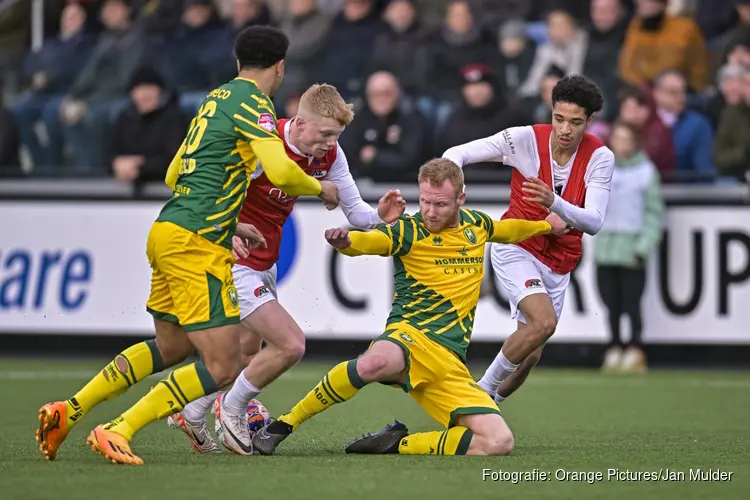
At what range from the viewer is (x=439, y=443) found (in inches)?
272

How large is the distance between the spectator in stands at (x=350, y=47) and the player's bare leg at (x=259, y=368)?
272 inches

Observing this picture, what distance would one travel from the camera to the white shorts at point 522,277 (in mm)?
8141

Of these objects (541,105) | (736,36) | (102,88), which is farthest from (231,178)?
(736,36)

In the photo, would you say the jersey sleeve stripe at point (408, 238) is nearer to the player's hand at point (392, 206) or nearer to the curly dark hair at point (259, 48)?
the player's hand at point (392, 206)

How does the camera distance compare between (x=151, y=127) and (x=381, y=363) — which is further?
(x=151, y=127)

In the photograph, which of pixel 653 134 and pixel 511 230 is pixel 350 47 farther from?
pixel 511 230

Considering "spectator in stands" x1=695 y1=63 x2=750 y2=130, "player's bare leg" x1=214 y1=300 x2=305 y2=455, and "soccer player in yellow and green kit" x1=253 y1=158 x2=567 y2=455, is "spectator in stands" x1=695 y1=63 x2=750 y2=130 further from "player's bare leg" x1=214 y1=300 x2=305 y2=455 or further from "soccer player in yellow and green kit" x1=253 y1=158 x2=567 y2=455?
"player's bare leg" x1=214 y1=300 x2=305 y2=455

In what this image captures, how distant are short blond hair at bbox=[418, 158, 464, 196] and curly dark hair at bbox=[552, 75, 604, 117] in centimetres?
112

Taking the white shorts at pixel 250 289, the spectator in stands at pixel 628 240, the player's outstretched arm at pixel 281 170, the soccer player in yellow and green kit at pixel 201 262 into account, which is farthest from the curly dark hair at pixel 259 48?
the spectator in stands at pixel 628 240

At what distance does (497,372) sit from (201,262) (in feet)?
8.46

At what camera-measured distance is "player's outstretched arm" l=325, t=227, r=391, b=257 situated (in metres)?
6.49

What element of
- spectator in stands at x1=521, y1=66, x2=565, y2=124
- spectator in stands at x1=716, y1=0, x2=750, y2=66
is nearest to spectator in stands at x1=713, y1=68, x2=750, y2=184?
spectator in stands at x1=716, y1=0, x2=750, y2=66

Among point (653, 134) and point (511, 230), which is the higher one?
point (511, 230)

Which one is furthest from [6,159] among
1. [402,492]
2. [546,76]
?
[402,492]
